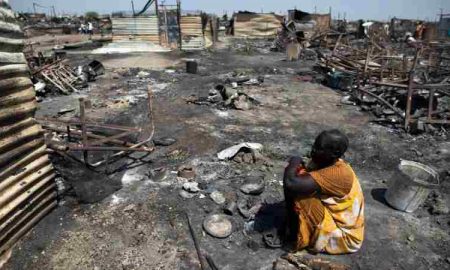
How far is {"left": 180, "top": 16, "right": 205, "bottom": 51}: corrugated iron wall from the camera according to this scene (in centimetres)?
2133

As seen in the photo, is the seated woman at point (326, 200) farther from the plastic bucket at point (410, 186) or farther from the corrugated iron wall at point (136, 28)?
the corrugated iron wall at point (136, 28)

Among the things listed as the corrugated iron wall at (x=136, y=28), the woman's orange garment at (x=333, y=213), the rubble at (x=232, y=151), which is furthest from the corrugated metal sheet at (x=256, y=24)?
the woman's orange garment at (x=333, y=213)

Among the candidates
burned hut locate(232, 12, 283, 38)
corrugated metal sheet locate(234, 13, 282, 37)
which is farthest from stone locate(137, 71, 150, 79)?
corrugated metal sheet locate(234, 13, 282, 37)

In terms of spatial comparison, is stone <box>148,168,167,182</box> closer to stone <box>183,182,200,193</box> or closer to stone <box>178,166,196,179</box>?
stone <box>178,166,196,179</box>

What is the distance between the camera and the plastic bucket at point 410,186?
429 cm

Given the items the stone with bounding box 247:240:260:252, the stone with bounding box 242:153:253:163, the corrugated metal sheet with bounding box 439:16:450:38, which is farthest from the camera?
the corrugated metal sheet with bounding box 439:16:450:38

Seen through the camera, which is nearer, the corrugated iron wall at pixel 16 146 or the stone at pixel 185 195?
the corrugated iron wall at pixel 16 146

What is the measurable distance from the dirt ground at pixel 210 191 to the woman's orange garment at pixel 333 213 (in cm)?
26

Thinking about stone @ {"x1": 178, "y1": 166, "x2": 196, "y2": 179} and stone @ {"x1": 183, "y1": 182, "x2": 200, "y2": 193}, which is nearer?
Answer: stone @ {"x1": 183, "y1": 182, "x2": 200, "y2": 193}

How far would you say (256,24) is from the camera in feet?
102

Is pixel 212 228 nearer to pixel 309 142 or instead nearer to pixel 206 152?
pixel 206 152

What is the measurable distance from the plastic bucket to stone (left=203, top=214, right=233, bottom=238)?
7.27 ft

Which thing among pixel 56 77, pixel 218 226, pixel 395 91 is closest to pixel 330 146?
pixel 218 226

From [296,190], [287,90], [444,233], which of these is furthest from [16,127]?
[287,90]
